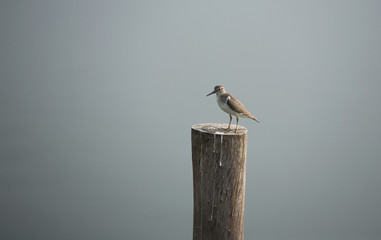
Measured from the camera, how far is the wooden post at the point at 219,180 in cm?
367

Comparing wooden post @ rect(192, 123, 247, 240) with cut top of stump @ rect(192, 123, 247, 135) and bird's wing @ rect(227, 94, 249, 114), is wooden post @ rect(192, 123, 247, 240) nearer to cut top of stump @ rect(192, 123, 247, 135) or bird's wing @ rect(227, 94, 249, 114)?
cut top of stump @ rect(192, 123, 247, 135)

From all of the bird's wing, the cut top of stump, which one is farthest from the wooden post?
the bird's wing

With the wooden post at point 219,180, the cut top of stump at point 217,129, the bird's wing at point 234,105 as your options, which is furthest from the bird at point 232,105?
the wooden post at point 219,180

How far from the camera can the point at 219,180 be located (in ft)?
12.1

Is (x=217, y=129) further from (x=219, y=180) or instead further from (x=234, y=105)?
(x=219, y=180)

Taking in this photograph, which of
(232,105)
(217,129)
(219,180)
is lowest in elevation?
(219,180)

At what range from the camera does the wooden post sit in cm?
367

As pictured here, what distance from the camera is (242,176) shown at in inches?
151

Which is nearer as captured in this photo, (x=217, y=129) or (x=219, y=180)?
(x=219, y=180)

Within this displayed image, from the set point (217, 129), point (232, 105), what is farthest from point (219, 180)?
point (232, 105)

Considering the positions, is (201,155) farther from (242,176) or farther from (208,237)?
(208,237)

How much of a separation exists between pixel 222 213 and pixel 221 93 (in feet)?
5.15

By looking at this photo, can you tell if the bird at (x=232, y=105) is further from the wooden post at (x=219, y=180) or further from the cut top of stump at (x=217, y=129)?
the wooden post at (x=219, y=180)

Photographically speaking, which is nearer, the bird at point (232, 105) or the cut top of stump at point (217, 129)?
the cut top of stump at point (217, 129)
